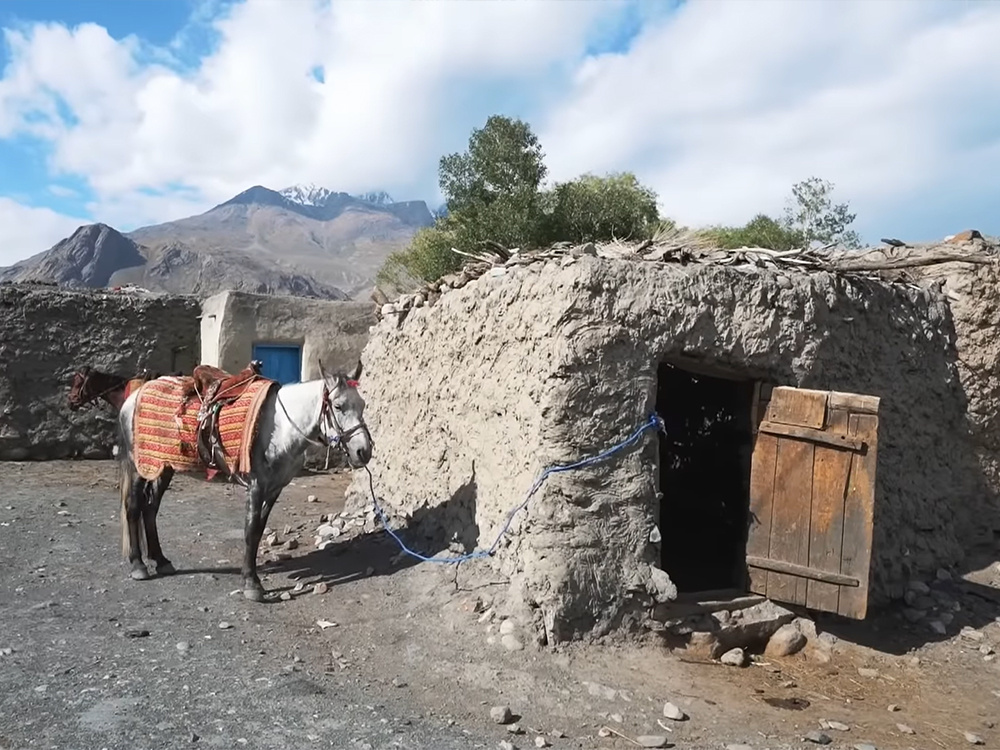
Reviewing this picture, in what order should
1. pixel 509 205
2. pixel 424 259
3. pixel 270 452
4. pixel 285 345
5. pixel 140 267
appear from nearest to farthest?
pixel 270 452, pixel 285 345, pixel 509 205, pixel 424 259, pixel 140 267

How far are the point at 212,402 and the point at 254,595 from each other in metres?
1.49

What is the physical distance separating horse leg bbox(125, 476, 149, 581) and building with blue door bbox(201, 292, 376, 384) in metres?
4.14

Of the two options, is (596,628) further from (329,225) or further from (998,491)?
(329,225)

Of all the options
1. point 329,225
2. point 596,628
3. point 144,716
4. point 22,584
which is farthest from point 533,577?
point 329,225

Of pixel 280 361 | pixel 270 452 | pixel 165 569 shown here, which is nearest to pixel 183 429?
pixel 270 452

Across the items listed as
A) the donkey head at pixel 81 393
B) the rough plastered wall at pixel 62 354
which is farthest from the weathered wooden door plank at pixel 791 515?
the rough plastered wall at pixel 62 354

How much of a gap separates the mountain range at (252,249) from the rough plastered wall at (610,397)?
6.75m

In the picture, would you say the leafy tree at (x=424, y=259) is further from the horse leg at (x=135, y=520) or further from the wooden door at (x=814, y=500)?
the wooden door at (x=814, y=500)

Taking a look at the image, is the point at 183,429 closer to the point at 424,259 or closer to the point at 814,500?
the point at 814,500

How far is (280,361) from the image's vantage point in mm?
10805

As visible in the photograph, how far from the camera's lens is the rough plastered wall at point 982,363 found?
671cm

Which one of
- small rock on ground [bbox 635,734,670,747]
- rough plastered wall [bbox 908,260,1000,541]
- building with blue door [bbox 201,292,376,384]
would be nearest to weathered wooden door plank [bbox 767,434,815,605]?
small rock on ground [bbox 635,734,670,747]

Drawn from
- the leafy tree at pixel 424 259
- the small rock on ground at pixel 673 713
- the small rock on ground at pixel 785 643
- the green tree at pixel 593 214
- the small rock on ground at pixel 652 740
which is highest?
the green tree at pixel 593 214

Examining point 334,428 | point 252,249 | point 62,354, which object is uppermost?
point 252,249
